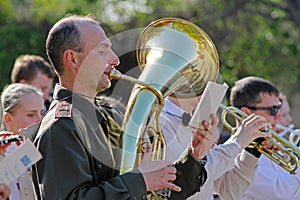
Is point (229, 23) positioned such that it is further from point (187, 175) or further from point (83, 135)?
point (83, 135)

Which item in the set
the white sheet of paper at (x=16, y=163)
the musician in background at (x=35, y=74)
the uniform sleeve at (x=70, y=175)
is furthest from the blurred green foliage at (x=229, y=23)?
the white sheet of paper at (x=16, y=163)

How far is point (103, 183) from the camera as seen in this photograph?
10.6 ft

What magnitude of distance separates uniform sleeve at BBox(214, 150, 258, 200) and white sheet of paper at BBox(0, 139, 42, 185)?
213cm

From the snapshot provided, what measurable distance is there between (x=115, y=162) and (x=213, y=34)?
8201 mm

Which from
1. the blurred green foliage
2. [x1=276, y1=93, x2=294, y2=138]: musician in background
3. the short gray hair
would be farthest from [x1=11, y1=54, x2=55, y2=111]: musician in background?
the blurred green foliage

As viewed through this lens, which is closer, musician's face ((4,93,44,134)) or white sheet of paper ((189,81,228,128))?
white sheet of paper ((189,81,228,128))

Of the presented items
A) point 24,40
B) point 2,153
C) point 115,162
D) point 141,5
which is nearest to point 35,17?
point 24,40

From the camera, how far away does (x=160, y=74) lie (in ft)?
12.1

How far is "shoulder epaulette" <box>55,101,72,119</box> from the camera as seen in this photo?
10.8 feet

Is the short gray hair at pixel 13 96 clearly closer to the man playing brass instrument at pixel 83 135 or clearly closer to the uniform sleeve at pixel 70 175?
the man playing brass instrument at pixel 83 135

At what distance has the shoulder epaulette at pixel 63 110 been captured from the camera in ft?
10.8

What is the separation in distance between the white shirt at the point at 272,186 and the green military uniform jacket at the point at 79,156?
171 centimetres

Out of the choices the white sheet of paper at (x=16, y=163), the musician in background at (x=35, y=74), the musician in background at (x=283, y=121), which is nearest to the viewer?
the white sheet of paper at (x=16, y=163)

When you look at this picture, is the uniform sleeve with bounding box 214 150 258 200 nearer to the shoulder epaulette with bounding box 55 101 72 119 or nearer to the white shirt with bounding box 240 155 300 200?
the white shirt with bounding box 240 155 300 200
